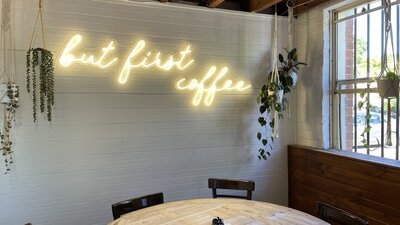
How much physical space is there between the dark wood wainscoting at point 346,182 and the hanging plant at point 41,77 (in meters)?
2.80

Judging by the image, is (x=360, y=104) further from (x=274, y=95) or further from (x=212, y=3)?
(x=212, y=3)

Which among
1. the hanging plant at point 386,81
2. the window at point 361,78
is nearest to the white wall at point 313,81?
the window at point 361,78

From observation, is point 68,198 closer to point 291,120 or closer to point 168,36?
point 168,36

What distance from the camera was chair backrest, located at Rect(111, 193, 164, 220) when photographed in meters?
2.15

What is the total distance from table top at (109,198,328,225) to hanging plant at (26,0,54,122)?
1.42 m

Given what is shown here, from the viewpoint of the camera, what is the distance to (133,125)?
3.19m

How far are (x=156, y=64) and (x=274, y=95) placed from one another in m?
1.33

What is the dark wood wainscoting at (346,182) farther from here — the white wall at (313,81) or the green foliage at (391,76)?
the green foliage at (391,76)

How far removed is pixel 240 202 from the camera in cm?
230

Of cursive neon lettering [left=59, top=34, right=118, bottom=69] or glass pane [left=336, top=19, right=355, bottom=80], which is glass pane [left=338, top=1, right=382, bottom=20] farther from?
cursive neon lettering [left=59, top=34, right=118, bottom=69]

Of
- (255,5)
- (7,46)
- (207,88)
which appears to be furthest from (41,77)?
(255,5)

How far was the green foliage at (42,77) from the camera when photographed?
2715 millimetres

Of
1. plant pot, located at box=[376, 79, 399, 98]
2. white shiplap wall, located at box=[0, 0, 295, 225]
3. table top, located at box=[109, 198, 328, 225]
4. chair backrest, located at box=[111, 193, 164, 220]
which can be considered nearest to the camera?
table top, located at box=[109, 198, 328, 225]

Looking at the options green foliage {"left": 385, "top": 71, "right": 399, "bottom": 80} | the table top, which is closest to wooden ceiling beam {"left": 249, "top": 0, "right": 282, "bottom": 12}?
green foliage {"left": 385, "top": 71, "right": 399, "bottom": 80}
